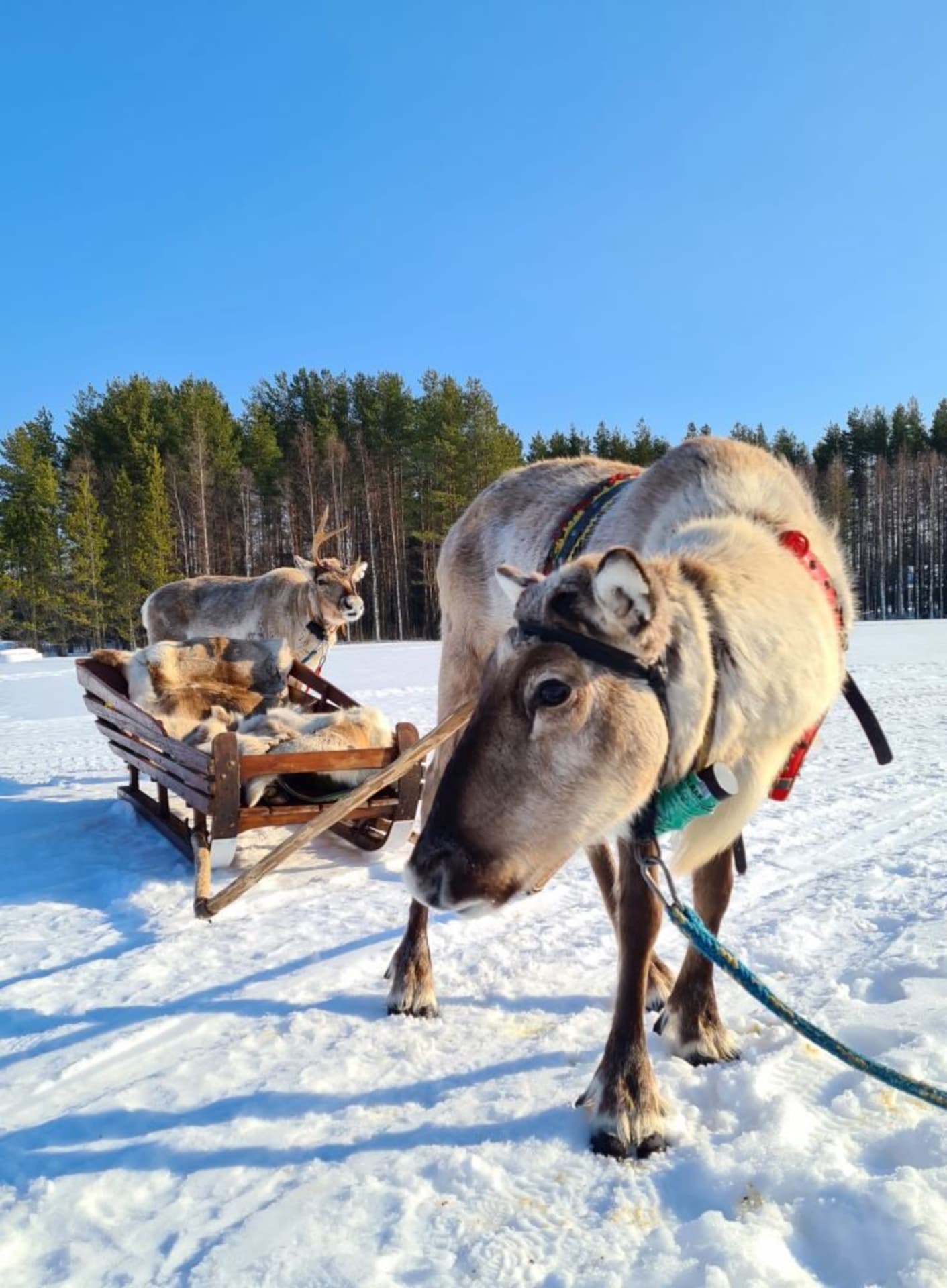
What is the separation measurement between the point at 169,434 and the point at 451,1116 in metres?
47.1

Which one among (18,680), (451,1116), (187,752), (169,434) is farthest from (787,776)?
(169,434)

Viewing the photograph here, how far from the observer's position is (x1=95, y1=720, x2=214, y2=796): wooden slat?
4.37 meters

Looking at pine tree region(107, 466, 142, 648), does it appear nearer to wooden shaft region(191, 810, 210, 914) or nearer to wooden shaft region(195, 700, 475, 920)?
wooden shaft region(191, 810, 210, 914)

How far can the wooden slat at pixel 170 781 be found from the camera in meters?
4.37

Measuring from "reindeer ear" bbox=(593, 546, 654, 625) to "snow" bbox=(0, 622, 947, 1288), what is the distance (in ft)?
4.90

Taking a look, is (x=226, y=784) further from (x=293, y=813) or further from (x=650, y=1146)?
(x=650, y=1146)

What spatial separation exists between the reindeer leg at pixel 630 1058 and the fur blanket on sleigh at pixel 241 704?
2.67 meters

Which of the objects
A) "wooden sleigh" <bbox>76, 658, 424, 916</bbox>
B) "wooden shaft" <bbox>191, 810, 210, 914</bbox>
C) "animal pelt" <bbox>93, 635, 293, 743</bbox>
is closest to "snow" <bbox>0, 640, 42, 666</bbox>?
"animal pelt" <bbox>93, 635, 293, 743</bbox>

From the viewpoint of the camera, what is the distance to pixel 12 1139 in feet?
7.80

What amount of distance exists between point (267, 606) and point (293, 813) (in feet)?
26.0

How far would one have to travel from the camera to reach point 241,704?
6828 millimetres

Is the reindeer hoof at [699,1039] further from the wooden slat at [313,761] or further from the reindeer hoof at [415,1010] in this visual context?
the wooden slat at [313,761]

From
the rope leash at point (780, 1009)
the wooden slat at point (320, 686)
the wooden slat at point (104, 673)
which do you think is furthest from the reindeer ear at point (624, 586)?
the wooden slat at point (104, 673)

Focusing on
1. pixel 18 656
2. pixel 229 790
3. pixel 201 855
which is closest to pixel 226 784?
pixel 229 790
